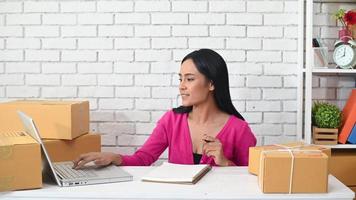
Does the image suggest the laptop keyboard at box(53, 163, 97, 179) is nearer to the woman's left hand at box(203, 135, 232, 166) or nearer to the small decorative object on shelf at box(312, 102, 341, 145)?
the woman's left hand at box(203, 135, 232, 166)

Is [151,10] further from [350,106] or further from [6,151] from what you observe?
[6,151]

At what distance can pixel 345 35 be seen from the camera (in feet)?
8.53

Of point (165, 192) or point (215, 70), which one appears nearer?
point (165, 192)

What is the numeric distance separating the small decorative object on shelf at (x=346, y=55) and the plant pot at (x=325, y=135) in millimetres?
370

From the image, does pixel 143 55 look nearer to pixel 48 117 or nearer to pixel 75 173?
pixel 48 117

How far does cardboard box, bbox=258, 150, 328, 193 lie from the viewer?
140 cm

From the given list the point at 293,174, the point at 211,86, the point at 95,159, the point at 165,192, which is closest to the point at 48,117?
the point at 95,159

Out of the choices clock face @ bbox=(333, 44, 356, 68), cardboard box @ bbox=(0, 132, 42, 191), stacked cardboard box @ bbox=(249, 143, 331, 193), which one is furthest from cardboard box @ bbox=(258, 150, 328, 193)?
clock face @ bbox=(333, 44, 356, 68)

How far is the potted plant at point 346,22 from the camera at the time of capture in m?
2.57

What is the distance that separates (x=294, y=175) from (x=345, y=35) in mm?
1479

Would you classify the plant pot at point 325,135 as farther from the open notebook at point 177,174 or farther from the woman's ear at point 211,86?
the open notebook at point 177,174

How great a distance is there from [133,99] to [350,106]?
1.32 metres

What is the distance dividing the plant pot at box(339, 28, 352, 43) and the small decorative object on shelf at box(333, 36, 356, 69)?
2 centimetres

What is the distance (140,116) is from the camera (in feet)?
9.48
